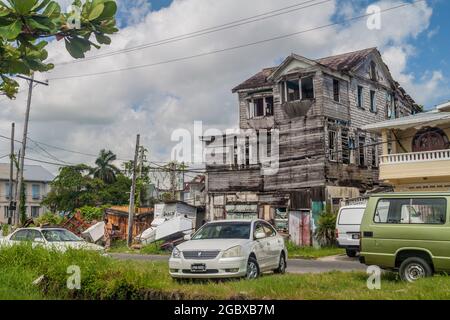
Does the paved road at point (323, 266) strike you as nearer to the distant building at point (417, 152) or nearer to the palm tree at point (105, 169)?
the distant building at point (417, 152)

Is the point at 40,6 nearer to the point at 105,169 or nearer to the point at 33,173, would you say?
the point at 105,169

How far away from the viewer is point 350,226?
20547 millimetres

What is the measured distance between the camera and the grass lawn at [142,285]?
28.1 ft

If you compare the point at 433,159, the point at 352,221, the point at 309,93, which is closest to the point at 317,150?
the point at 309,93

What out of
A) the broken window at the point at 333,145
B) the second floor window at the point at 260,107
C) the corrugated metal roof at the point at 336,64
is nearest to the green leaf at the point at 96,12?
the broken window at the point at 333,145

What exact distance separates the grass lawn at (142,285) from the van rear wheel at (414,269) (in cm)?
23

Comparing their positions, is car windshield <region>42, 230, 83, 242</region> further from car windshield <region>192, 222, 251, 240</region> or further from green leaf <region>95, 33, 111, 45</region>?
green leaf <region>95, 33, 111, 45</region>

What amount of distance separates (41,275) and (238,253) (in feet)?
13.5

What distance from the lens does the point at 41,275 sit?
10398 millimetres

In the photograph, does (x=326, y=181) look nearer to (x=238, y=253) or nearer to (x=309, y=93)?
(x=309, y=93)

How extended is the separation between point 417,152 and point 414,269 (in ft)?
49.6

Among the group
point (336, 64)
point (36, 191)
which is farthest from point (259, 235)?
point (36, 191)

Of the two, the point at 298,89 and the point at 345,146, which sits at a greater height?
the point at 298,89

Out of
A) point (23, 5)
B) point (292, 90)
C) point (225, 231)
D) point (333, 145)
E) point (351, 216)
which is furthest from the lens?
point (292, 90)
